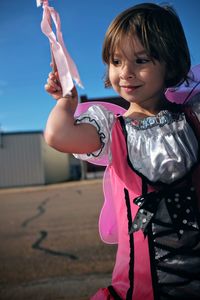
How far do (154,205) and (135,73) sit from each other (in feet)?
1.44

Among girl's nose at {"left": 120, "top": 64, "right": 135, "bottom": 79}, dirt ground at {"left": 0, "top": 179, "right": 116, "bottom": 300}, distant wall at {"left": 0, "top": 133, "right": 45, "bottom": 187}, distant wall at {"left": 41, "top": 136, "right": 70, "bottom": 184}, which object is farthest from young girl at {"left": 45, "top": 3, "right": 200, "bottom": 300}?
distant wall at {"left": 41, "top": 136, "right": 70, "bottom": 184}

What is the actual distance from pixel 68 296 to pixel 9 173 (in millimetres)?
22282

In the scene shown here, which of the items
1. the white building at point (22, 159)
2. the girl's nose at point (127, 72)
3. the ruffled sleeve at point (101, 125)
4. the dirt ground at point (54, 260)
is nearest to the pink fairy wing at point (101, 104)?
the ruffled sleeve at point (101, 125)

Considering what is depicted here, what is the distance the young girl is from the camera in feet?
3.73

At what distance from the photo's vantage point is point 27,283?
345 centimetres

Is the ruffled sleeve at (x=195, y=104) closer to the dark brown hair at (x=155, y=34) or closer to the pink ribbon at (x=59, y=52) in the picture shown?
the dark brown hair at (x=155, y=34)

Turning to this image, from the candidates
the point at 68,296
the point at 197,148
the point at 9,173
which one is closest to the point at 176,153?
the point at 197,148

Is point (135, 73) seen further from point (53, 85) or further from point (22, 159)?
point (22, 159)

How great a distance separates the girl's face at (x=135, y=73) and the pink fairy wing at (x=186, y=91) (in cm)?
16

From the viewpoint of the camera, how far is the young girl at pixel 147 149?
1.14 meters

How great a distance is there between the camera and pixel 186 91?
1.49 m

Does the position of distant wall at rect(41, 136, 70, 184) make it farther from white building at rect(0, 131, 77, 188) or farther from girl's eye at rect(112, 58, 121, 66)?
girl's eye at rect(112, 58, 121, 66)

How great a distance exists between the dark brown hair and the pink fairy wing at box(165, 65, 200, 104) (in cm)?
12

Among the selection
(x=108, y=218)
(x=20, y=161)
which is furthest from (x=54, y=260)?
(x=20, y=161)
